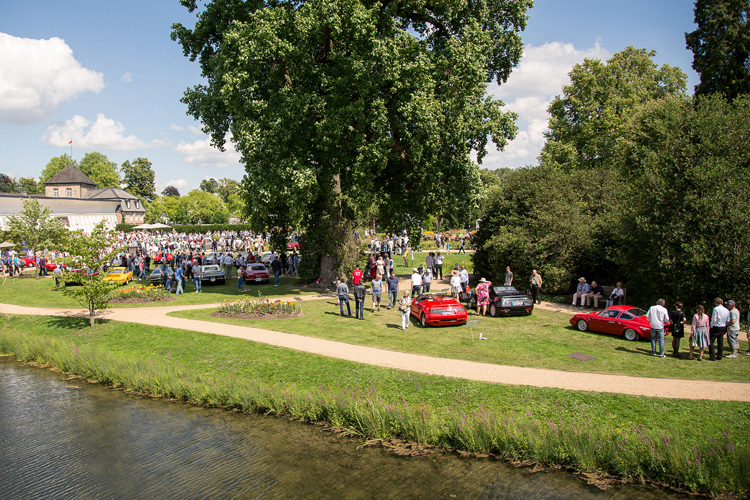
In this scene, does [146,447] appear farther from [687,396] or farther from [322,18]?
[322,18]

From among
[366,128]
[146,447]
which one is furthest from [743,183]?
[146,447]

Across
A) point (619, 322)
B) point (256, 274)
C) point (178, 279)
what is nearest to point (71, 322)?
point (178, 279)

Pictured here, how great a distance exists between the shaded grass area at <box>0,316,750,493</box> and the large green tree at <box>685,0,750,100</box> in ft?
87.4

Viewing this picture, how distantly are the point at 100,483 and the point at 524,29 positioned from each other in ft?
97.6

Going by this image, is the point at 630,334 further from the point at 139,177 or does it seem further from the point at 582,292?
the point at 139,177

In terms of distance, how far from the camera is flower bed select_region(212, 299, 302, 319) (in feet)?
69.5

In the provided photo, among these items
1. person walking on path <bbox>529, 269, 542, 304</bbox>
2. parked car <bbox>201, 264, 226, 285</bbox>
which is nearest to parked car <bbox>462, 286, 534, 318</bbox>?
person walking on path <bbox>529, 269, 542, 304</bbox>

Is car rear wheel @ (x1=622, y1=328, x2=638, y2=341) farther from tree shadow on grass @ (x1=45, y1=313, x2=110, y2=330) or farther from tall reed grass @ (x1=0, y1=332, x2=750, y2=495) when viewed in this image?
tree shadow on grass @ (x1=45, y1=313, x2=110, y2=330)

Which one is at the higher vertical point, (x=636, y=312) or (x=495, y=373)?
(x=636, y=312)

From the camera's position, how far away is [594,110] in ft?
155

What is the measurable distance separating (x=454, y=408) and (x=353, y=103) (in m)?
16.8

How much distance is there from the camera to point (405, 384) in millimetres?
12570

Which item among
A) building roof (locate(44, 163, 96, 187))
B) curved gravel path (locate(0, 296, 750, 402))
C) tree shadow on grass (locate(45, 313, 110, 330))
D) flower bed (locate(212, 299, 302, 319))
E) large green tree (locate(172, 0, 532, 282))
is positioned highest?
building roof (locate(44, 163, 96, 187))

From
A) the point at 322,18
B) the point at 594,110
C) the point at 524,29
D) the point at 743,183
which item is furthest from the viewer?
the point at 594,110
